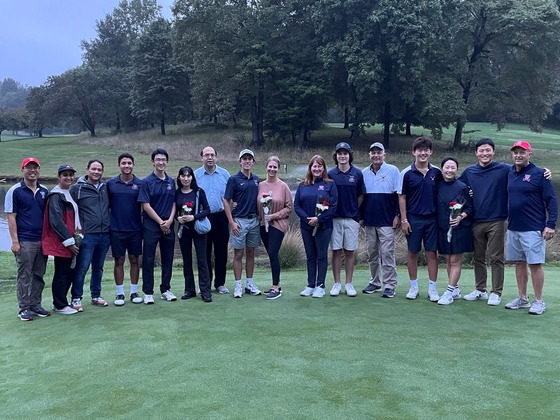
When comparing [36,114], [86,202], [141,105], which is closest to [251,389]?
[86,202]

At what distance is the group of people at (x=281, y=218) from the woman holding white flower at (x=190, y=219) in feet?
0.04

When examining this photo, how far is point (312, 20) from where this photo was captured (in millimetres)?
36438

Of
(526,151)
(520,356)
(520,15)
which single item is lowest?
(520,356)

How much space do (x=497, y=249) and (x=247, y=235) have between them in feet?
10.0

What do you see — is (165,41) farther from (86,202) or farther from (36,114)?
(86,202)

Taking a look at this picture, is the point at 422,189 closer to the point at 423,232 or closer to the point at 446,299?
the point at 423,232

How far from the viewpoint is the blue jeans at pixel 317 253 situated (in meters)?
6.79

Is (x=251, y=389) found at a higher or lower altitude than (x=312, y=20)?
lower

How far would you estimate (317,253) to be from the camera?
22.6 feet

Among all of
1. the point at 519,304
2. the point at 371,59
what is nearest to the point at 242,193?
the point at 519,304

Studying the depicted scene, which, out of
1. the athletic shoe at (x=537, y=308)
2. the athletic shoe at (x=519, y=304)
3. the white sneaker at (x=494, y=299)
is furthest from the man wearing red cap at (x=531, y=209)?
the white sneaker at (x=494, y=299)

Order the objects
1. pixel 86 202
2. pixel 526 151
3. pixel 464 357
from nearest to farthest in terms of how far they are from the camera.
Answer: pixel 464 357, pixel 526 151, pixel 86 202

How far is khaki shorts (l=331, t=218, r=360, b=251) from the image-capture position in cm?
682

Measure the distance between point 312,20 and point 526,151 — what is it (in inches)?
1297
